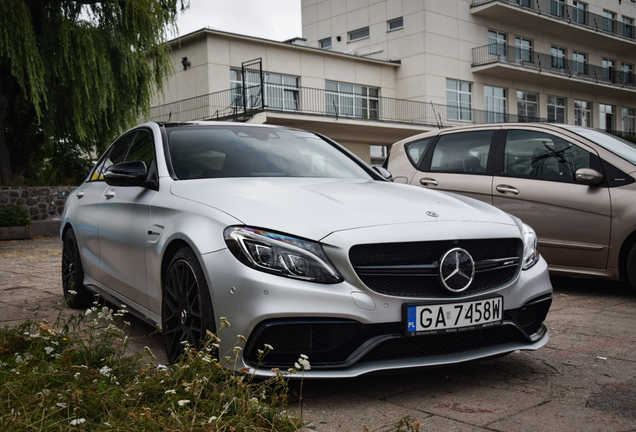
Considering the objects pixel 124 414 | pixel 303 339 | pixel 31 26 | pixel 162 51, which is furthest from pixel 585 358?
pixel 162 51

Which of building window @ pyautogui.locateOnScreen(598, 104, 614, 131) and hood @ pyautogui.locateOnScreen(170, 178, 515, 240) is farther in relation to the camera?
building window @ pyautogui.locateOnScreen(598, 104, 614, 131)

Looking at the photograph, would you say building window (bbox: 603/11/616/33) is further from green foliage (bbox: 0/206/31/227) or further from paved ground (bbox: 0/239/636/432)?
paved ground (bbox: 0/239/636/432)

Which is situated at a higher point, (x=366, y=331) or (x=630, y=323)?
(x=366, y=331)

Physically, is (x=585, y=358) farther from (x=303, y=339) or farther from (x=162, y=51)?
(x=162, y=51)

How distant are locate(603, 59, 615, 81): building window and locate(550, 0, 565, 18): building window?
5994 mm

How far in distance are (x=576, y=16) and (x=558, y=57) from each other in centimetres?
324

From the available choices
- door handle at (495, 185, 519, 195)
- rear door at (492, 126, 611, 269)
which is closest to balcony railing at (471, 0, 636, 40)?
rear door at (492, 126, 611, 269)

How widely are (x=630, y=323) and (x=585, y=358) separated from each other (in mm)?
1231

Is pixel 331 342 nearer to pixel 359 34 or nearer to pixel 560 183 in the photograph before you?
pixel 560 183

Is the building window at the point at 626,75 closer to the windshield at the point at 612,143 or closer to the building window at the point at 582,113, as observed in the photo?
the building window at the point at 582,113

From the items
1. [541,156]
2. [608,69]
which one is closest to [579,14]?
[608,69]

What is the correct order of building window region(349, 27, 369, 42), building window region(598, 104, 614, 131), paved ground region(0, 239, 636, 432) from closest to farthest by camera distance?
paved ground region(0, 239, 636, 432) → building window region(349, 27, 369, 42) → building window region(598, 104, 614, 131)

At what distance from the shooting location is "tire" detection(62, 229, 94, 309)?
5.58 meters

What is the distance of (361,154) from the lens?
34.2 m
